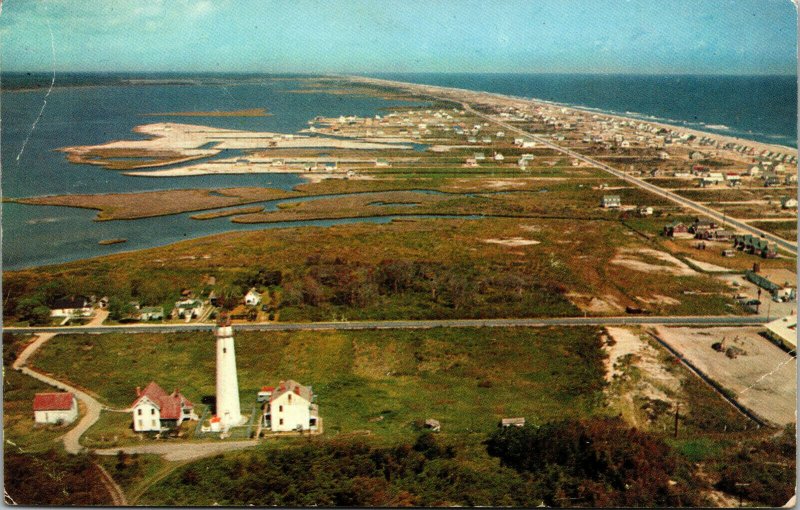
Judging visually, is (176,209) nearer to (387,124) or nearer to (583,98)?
(387,124)


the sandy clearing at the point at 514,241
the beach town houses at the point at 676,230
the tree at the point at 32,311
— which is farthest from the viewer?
the beach town houses at the point at 676,230

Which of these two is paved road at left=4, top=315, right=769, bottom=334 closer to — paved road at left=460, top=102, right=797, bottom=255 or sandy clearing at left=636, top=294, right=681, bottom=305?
sandy clearing at left=636, top=294, right=681, bottom=305

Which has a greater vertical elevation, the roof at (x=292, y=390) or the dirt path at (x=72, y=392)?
the roof at (x=292, y=390)

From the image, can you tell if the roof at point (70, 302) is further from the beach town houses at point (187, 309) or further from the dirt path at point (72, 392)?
the beach town houses at point (187, 309)

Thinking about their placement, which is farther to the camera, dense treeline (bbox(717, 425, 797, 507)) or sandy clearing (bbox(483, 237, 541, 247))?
sandy clearing (bbox(483, 237, 541, 247))

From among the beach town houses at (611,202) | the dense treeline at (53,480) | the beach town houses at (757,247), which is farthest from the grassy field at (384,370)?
the beach town houses at (611,202)

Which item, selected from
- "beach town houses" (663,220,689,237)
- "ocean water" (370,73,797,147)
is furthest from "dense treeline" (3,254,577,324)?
"ocean water" (370,73,797,147)
